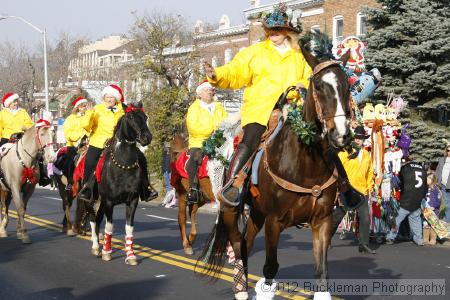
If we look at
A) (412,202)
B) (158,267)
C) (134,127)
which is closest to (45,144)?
(134,127)

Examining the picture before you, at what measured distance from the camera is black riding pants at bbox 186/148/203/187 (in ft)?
35.7

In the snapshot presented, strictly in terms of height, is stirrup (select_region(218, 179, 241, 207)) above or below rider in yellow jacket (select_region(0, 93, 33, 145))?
below

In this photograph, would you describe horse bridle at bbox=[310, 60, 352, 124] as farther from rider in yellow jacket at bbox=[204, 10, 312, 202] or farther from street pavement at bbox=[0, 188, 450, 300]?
street pavement at bbox=[0, 188, 450, 300]

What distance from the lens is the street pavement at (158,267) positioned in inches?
351

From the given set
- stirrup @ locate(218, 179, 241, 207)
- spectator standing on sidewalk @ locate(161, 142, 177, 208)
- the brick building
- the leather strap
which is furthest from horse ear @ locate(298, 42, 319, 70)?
the brick building

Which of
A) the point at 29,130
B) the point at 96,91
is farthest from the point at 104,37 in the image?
the point at 29,130

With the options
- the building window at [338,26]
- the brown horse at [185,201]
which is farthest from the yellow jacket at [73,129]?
the building window at [338,26]

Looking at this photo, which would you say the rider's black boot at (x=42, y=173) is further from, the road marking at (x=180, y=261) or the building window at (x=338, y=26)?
the building window at (x=338, y=26)

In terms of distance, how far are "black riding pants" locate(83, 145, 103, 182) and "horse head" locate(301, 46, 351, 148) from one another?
6.57 meters

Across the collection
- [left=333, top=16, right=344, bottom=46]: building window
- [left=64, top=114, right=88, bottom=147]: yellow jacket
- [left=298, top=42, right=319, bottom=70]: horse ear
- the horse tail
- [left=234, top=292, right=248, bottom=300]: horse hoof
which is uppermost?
[left=333, top=16, right=344, bottom=46]: building window

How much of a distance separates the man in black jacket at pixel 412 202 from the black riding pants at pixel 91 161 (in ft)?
20.0

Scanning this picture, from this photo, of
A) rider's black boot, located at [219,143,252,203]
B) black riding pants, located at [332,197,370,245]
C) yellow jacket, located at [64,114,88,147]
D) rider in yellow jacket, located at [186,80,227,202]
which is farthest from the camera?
yellow jacket, located at [64,114,88,147]

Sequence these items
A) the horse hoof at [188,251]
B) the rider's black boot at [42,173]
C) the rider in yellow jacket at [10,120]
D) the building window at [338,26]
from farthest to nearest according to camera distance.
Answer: the building window at [338,26] → the rider in yellow jacket at [10,120] → the rider's black boot at [42,173] → the horse hoof at [188,251]

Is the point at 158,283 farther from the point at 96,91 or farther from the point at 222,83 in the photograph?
the point at 96,91
